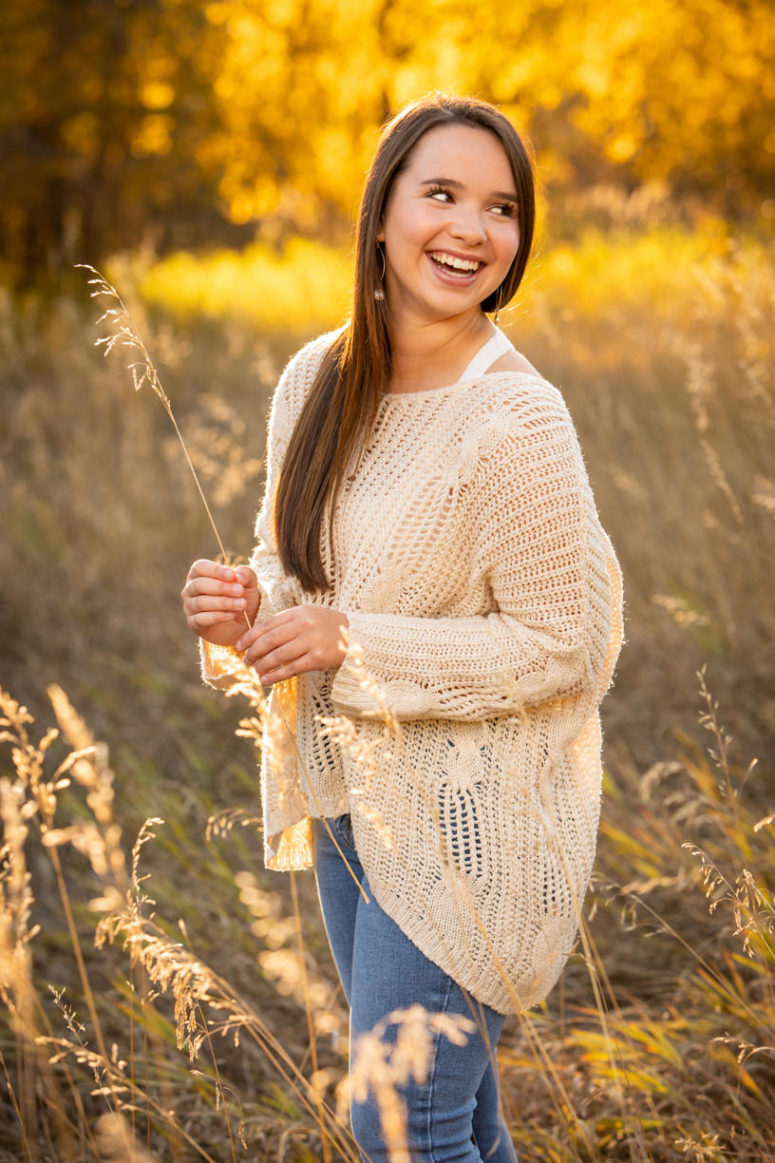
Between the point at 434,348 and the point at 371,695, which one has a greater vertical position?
the point at 434,348

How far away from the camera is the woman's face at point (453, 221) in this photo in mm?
1701

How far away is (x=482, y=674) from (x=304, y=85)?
14.4m

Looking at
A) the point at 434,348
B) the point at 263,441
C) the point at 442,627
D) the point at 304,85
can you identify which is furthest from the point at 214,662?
the point at 304,85

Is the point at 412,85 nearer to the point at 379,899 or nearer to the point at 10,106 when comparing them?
the point at 10,106

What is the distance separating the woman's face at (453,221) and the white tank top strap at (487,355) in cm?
7

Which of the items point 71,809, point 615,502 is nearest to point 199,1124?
point 71,809

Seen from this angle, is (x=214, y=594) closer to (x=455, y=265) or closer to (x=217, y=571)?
(x=217, y=571)

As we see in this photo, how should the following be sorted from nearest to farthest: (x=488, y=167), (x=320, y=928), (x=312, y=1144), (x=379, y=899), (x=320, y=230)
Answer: (x=379, y=899)
(x=488, y=167)
(x=312, y=1144)
(x=320, y=928)
(x=320, y=230)

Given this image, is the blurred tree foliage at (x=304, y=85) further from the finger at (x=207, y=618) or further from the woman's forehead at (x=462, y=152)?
the finger at (x=207, y=618)

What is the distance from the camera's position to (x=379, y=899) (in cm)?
158

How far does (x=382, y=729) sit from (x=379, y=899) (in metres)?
0.25

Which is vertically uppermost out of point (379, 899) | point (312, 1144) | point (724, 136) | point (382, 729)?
point (724, 136)

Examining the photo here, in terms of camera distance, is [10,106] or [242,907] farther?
[10,106]

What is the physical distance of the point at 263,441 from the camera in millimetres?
5992
